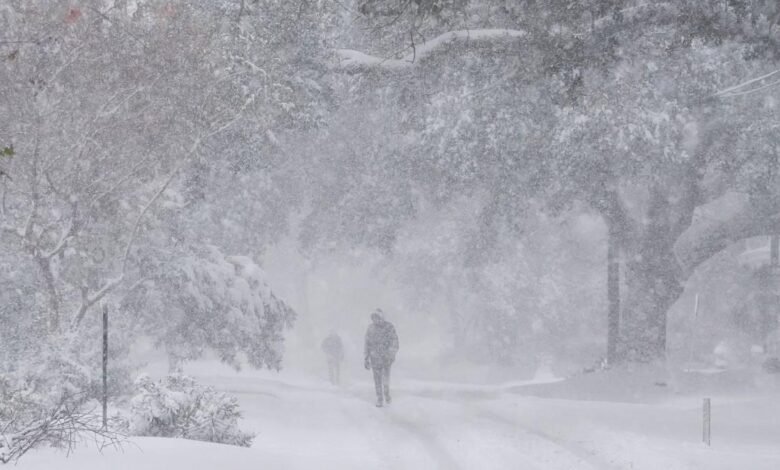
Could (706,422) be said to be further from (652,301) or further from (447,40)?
(652,301)

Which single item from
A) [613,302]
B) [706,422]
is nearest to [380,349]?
[706,422]

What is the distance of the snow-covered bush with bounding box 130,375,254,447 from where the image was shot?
840 cm

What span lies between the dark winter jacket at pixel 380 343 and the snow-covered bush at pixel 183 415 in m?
7.75

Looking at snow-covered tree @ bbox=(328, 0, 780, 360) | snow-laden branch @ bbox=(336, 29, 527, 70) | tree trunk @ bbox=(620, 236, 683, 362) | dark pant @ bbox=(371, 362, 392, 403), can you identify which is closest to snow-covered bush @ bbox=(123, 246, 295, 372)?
dark pant @ bbox=(371, 362, 392, 403)

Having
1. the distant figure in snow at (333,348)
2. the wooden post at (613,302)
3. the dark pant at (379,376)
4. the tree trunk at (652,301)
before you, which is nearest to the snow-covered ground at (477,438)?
the dark pant at (379,376)

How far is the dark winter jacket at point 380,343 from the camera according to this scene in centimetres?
1666

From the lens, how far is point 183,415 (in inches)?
338

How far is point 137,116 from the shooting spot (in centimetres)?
1375

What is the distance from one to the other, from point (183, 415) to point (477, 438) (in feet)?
16.9

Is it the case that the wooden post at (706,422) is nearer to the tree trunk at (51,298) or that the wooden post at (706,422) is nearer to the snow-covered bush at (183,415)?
the snow-covered bush at (183,415)

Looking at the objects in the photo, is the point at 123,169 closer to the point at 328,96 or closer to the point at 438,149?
the point at 328,96

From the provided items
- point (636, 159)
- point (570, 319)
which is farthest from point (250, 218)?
point (570, 319)

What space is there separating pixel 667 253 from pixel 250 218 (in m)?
10.9

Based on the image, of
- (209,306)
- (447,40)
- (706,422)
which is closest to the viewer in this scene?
(447,40)
